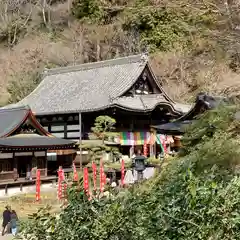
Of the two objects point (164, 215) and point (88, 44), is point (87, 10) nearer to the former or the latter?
point (88, 44)

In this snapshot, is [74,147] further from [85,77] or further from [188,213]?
[188,213]

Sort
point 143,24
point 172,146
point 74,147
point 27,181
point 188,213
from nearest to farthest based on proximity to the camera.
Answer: point 188,213, point 27,181, point 74,147, point 172,146, point 143,24

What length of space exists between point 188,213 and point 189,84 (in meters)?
26.8

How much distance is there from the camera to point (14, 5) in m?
48.1

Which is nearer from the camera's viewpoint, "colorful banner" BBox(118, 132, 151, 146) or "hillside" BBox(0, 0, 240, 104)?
"colorful banner" BBox(118, 132, 151, 146)

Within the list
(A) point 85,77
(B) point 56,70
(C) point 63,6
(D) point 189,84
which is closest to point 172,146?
(D) point 189,84

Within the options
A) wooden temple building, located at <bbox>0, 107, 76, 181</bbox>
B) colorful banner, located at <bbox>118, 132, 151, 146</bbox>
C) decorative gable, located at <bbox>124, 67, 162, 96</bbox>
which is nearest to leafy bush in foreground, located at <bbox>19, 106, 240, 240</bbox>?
wooden temple building, located at <bbox>0, 107, 76, 181</bbox>

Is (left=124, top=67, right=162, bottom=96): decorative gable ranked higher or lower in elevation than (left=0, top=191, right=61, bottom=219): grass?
higher

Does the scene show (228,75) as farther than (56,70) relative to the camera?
No

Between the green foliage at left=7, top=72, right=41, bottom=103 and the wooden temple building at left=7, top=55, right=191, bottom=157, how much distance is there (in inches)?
215

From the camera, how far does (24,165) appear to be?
62.5ft

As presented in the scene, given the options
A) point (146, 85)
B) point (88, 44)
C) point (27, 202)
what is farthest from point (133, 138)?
point (88, 44)

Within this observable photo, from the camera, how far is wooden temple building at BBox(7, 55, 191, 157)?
23.4 metres

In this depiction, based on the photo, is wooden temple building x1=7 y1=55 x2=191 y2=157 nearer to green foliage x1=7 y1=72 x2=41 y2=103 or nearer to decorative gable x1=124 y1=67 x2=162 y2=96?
decorative gable x1=124 y1=67 x2=162 y2=96
